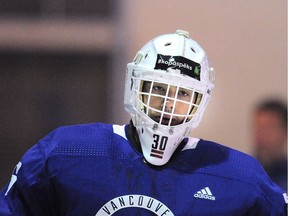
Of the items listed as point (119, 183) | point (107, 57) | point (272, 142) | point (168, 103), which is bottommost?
point (272, 142)

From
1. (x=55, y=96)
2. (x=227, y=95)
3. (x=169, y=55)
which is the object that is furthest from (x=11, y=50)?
(x=169, y=55)

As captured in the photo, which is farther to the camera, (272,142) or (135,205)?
(272,142)

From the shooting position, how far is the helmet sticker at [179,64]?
5.65ft

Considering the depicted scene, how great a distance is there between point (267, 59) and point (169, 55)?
1.20 metres

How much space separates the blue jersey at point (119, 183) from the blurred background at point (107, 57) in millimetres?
1022

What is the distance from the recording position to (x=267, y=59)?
9.45 feet

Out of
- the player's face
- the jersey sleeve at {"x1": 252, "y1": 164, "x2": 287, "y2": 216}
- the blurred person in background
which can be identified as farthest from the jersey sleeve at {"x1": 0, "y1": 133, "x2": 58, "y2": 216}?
the blurred person in background

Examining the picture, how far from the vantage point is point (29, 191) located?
1697mm

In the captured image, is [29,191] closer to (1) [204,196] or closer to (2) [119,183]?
(2) [119,183]

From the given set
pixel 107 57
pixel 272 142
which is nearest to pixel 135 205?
pixel 272 142

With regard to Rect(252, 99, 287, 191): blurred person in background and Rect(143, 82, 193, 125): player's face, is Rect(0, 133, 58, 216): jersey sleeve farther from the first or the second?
Rect(252, 99, 287, 191): blurred person in background

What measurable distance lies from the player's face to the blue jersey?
84mm

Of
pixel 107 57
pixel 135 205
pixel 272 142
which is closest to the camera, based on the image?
pixel 135 205

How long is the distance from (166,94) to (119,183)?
19cm
